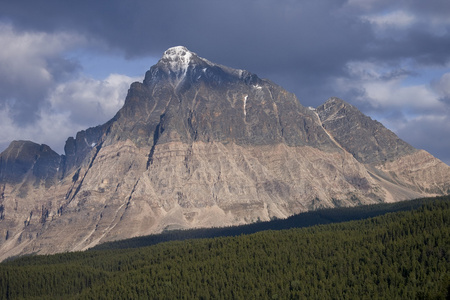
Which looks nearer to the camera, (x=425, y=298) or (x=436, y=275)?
(x=425, y=298)

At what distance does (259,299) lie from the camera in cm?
19900

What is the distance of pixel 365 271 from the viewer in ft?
650

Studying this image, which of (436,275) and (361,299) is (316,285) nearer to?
(361,299)

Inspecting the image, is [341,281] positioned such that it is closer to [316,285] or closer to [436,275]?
[316,285]

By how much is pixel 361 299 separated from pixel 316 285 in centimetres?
1657

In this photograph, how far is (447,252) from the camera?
19438cm

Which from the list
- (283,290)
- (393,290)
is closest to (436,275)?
(393,290)

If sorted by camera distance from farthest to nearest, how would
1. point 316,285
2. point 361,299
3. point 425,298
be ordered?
point 316,285 → point 361,299 → point 425,298

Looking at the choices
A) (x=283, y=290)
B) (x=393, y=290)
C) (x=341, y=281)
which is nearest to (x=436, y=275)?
(x=393, y=290)

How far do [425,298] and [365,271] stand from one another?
61197 mm

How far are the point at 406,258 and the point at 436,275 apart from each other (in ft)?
50.7

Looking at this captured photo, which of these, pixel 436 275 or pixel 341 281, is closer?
pixel 436 275

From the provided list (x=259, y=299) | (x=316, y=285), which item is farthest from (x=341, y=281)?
(x=259, y=299)

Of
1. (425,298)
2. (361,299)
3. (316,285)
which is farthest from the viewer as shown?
(316,285)
